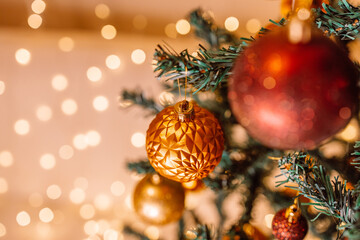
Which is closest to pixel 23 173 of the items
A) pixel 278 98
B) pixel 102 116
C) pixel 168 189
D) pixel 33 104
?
pixel 33 104

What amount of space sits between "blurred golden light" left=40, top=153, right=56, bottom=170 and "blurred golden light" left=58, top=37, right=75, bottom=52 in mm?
428

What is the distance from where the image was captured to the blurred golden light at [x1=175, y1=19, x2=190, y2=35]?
1173mm

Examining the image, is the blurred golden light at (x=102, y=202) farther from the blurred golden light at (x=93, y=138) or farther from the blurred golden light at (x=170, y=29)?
the blurred golden light at (x=170, y=29)

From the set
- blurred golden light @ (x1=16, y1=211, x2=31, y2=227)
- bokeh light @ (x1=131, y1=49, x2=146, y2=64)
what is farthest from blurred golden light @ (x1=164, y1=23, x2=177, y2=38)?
blurred golden light @ (x1=16, y1=211, x2=31, y2=227)

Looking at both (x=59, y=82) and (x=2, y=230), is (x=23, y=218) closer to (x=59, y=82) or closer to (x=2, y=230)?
(x=2, y=230)

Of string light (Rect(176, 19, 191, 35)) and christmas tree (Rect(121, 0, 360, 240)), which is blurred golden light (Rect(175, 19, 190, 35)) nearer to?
string light (Rect(176, 19, 191, 35))

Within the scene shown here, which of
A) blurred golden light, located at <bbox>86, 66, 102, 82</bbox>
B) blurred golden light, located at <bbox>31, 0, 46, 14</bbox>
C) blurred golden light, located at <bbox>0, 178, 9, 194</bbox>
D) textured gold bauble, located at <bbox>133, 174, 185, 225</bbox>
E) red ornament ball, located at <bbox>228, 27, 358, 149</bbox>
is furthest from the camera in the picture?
blurred golden light, located at <bbox>0, 178, 9, 194</bbox>

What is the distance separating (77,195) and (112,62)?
1.92 feet

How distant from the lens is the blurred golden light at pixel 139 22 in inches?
45.6

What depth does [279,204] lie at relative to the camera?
2.43 feet

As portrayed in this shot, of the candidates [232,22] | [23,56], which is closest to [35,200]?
[23,56]

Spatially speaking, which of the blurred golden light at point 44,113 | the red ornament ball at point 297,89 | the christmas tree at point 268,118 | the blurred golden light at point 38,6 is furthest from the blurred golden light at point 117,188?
the red ornament ball at point 297,89

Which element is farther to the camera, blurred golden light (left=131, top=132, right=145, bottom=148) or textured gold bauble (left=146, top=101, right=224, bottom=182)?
blurred golden light (left=131, top=132, right=145, bottom=148)

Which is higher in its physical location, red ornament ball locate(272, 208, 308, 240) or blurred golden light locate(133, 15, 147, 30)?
blurred golden light locate(133, 15, 147, 30)
